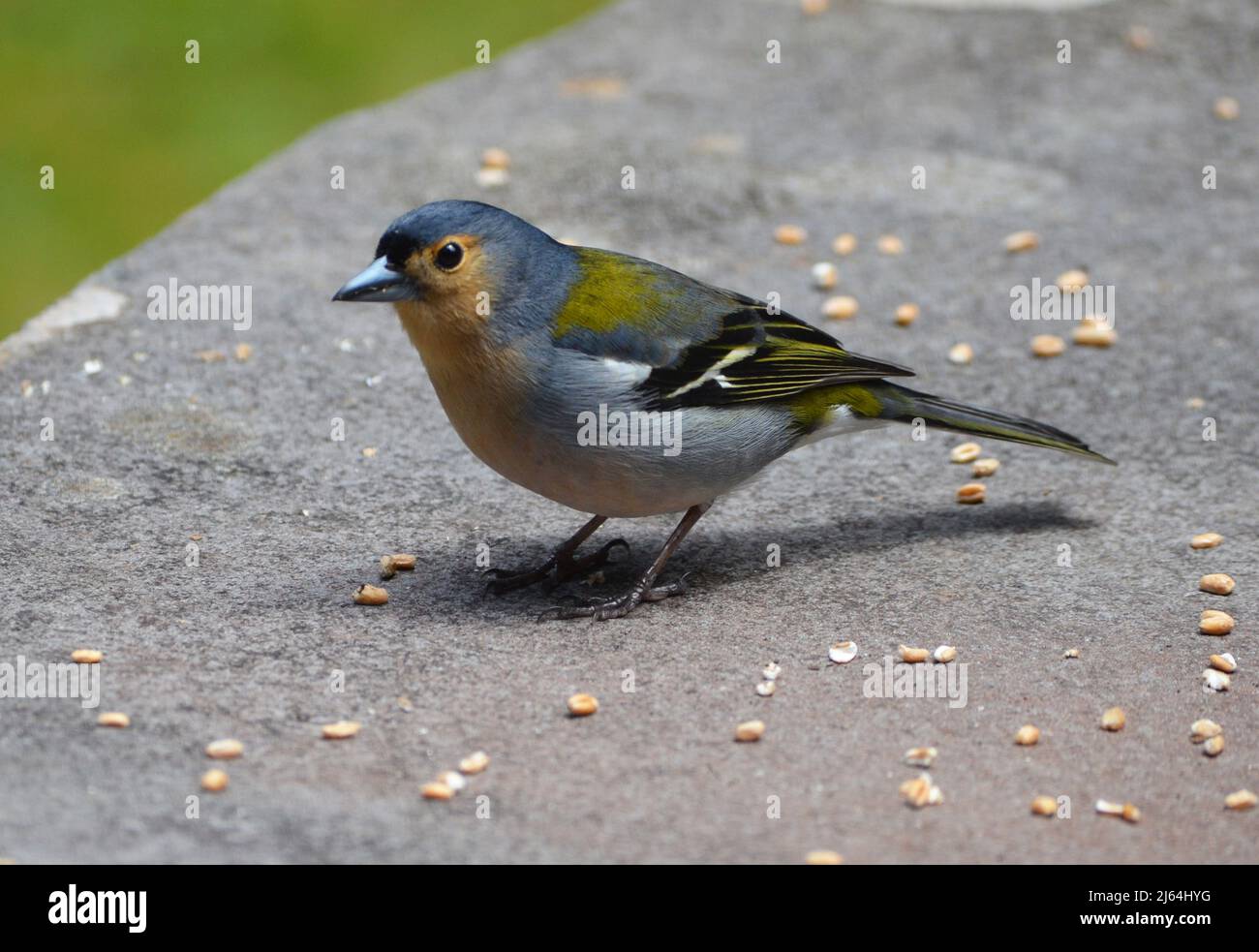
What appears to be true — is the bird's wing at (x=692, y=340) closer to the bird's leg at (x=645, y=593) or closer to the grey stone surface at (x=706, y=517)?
the bird's leg at (x=645, y=593)

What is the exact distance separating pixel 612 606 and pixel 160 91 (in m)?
7.21

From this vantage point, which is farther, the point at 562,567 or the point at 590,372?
the point at 562,567

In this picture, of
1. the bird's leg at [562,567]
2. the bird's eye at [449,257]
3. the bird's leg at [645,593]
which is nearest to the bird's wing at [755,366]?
the bird's leg at [645,593]

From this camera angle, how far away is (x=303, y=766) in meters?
3.87

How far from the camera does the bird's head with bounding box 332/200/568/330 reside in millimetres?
4578

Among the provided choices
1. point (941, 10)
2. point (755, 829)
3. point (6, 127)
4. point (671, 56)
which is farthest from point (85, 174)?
point (755, 829)

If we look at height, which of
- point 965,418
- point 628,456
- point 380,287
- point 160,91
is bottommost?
point 628,456

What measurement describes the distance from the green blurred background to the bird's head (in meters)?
5.10

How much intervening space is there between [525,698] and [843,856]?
1026mm

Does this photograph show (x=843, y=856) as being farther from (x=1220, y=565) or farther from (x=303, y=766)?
Result: (x=1220, y=565)

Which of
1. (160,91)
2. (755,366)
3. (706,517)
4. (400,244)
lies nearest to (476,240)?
(400,244)

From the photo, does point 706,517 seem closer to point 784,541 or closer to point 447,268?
point 784,541

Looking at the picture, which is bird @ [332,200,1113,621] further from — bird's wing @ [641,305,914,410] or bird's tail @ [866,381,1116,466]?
bird's tail @ [866,381,1116,466]

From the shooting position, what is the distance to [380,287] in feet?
15.0
